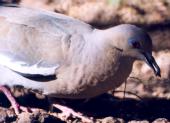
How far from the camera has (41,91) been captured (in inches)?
183

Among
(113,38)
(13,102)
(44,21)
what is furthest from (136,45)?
(13,102)

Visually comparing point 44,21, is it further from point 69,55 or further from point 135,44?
point 135,44

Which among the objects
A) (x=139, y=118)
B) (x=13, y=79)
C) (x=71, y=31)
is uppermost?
(x=71, y=31)

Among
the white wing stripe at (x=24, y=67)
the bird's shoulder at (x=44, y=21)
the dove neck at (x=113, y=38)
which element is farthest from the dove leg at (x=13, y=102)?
the dove neck at (x=113, y=38)

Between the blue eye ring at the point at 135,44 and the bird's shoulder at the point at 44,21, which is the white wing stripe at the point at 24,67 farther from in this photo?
the blue eye ring at the point at 135,44

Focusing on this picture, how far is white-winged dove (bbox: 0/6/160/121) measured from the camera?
14.6 ft

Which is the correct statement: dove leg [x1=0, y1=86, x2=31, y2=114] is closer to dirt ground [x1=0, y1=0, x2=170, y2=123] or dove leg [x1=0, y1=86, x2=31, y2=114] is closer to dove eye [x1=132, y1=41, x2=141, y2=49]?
dirt ground [x1=0, y1=0, x2=170, y2=123]

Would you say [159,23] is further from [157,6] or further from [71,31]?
[71,31]

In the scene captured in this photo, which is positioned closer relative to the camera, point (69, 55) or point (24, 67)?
point (69, 55)

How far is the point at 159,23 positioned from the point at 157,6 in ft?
1.01

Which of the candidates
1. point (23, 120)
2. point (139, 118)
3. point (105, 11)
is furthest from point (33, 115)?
point (105, 11)

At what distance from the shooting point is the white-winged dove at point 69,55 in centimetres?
445

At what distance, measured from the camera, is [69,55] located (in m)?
4.48

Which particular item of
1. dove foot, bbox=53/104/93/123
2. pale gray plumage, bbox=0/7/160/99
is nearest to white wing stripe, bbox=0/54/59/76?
pale gray plumage, bbox=0/7/160/99
